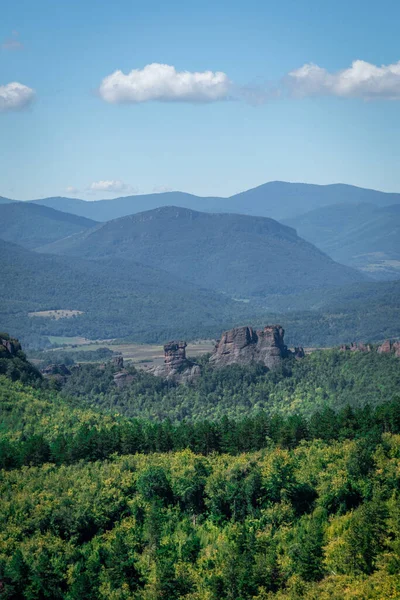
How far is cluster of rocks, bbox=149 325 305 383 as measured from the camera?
134 meters

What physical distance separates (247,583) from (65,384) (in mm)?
80630

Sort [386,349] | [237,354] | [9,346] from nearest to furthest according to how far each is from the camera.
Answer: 1. [9,346]
2. [386,349]
3. [237,354]

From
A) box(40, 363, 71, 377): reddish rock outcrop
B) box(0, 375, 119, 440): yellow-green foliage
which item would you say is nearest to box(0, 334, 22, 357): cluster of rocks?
box(0, 375, 119, 440): yellow-green foliage

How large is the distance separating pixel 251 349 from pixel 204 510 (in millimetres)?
74593

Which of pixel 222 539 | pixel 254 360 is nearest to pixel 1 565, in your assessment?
pixel 222 539

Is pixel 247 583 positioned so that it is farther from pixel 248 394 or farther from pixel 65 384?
pixel 65 384

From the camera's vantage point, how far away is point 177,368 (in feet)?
443

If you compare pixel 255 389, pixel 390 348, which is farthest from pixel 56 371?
pixel 390 348

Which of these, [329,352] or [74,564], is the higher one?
[329,352]

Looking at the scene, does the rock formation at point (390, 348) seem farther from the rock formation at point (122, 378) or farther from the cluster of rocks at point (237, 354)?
the rock formation at point (122, 378)

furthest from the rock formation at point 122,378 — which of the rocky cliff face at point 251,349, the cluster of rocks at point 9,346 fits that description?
the cluster of rocks at point 9,346

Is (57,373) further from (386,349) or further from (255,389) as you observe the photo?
(386,349)

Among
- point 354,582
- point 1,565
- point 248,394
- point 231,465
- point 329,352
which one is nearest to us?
point 354,582

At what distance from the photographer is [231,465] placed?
219 ft
